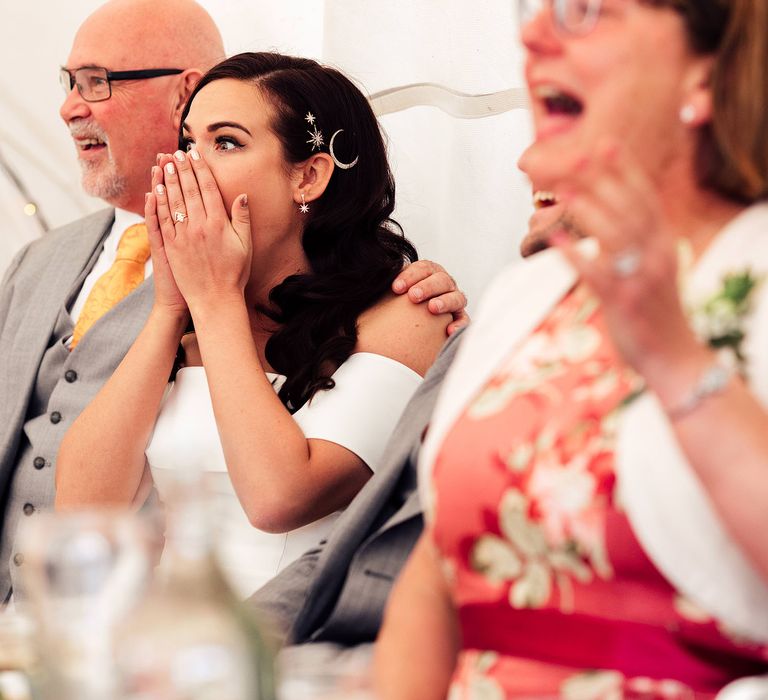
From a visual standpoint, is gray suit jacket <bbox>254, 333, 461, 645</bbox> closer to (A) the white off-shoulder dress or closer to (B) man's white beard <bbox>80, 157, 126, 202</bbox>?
(A) the white off-shoulder dress

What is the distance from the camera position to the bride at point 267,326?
1723 mm

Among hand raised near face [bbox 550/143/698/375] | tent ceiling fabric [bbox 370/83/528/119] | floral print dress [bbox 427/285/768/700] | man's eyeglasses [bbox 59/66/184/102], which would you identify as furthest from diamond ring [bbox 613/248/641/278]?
man's eyeglasses [bbox 59/66/184/102]

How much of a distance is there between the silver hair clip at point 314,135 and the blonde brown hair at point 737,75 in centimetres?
108

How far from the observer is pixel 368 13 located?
232 centimetres

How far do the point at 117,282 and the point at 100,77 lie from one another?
1.75ft

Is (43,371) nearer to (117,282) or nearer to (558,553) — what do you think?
(117,282)

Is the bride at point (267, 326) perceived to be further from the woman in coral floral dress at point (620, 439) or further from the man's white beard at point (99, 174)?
the woman in coral floral dress at point (620, 439)

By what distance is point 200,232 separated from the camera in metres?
1.86

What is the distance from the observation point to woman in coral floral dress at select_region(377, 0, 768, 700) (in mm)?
845

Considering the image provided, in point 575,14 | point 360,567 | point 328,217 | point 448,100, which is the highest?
point 575,14

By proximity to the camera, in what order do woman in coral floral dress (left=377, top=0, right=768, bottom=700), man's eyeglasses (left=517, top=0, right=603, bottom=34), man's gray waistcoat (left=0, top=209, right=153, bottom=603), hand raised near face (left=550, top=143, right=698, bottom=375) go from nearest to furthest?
hand raised near face (left=550, top=143, right=698, bottom=375) → woman in coral floral dress (left=377, top=0, right=768, bottom=700) → man's eyeglasses (left=517, top=0, right=603, bottom=34) → man's gray waistcoat (left=0, top=209, right=153, bottom=603)

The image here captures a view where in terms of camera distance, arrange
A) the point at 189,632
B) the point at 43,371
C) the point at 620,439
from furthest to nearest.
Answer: the point at 43,371, the point at 620,439, the point at 189,632

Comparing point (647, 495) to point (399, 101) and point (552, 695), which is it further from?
point (399, 101)

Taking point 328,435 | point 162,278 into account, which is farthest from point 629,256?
point 162,278
